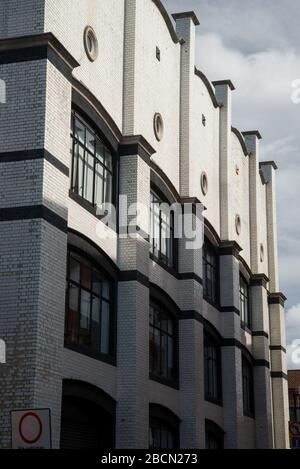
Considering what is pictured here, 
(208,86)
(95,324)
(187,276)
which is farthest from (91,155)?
(208,86)

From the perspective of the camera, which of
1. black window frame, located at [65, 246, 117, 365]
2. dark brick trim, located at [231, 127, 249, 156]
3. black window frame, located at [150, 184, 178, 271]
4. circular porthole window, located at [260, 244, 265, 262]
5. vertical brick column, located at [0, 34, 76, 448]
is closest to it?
vertical brick column, located at [0, 34, 76, 448]

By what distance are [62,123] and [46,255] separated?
334 centimetres

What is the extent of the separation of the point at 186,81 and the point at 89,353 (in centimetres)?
1355

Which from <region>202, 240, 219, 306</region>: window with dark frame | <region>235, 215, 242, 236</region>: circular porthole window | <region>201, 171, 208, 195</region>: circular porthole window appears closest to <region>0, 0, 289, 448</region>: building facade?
<region>202, 240, 219, 306</region>: window with dark frame

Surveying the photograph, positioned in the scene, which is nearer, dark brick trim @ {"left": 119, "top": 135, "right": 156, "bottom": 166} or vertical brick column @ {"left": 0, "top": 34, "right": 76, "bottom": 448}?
vertical brick column @ {"left": 0, "top": 34, "right": 76, "bottom": 448}

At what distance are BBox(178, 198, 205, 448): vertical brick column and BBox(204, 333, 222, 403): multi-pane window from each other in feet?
10.5

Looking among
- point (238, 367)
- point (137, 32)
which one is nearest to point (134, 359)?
point (137, 32)

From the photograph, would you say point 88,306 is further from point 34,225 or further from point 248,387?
point 248,387

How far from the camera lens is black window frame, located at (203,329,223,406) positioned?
31880mm

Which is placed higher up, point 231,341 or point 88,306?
point 231,341

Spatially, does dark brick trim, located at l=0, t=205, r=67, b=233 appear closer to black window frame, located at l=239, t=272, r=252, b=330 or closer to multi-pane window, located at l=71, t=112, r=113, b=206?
multi-pane window, located at l=71, t=112, r=113, b=206

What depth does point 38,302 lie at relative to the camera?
683 inches

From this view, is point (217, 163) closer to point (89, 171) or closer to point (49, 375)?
point (89, 171)

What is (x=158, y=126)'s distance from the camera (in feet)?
90.2
